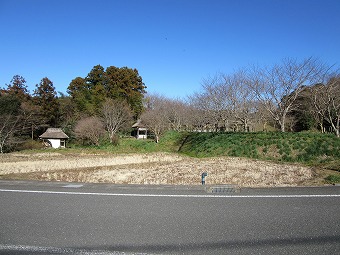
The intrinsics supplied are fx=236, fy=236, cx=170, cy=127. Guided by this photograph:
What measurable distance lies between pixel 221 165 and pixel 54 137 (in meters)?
27.0

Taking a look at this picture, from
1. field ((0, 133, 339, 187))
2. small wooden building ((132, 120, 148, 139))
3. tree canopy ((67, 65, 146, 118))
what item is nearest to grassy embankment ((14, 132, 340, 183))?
field ((0, 133, 339, 187))

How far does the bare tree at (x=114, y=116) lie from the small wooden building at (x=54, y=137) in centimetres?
687

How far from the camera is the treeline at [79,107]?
90.2 feet

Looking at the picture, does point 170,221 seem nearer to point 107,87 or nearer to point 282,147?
point 282,147

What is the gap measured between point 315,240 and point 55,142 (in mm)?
33011

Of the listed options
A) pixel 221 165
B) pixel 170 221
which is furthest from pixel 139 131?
pixel 170 221

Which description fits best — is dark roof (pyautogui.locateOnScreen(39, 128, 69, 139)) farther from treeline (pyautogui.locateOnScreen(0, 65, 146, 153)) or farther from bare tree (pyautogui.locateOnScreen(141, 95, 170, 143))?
bare tree (pyautogui.locateOnScreen(141, 95, 170, 143))

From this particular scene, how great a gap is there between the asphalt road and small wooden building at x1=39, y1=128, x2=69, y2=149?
28.4 metres

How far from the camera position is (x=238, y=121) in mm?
24516

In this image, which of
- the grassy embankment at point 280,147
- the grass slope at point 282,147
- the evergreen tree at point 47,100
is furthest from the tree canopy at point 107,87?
the grass slope at point 282,147

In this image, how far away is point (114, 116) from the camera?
2919cm

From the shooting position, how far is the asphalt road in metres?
2.73

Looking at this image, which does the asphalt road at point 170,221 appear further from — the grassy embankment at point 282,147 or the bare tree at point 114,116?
the bare tree at point 114,116

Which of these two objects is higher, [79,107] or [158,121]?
[79,107]
